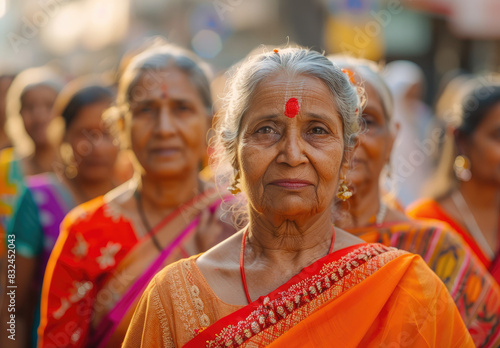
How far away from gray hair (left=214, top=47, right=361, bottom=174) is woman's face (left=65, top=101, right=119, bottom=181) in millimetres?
2576

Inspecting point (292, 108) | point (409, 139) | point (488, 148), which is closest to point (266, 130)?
point (292, 108)

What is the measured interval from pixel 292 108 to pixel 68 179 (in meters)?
3.23

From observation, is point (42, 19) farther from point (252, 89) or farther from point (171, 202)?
point (252, 89)

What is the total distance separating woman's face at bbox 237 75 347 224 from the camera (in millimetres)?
2465

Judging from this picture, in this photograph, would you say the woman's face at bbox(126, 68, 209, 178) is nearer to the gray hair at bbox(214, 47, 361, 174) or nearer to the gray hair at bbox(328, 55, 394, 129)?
the gray hair at bbox(328, 55, 394, 129)

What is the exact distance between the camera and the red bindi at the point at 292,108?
8.10ft

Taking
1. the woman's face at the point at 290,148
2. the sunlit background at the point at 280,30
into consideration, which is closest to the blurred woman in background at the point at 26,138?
the sunlit background at the point at 280,30

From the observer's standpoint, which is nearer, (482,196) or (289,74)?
(289,74)

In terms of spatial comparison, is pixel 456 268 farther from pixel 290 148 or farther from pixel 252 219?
pixel 290 148

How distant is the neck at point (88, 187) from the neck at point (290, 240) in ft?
9.34

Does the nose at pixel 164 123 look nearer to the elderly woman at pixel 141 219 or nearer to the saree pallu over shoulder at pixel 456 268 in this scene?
the elderly woman at pixel 141 219

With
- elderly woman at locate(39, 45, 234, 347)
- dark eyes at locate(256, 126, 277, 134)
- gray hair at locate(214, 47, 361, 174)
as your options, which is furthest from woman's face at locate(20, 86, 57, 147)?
dark eyes at locate(256, 126, 277, 134)

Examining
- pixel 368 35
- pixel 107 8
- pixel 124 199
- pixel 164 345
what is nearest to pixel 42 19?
pixel 124 199

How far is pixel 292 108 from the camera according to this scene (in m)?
2.47
